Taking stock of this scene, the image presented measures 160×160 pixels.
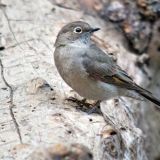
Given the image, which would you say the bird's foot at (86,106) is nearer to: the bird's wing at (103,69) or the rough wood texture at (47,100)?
the rough wood texture at (47,100)

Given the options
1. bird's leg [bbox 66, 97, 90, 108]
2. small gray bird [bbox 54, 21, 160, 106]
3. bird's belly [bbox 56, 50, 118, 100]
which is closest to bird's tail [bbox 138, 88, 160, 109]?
small gray bird [bbox 54, 21, 160, 106]

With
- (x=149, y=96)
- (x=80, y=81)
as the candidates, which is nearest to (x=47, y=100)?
(x=80, y=81)

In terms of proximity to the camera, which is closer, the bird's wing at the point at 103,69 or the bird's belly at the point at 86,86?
the bird's belly at the point at 86,86

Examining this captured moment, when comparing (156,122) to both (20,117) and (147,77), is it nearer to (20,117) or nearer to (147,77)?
(147,77)

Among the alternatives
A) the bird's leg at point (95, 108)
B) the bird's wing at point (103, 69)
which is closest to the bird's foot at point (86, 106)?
the bird's leg at point (95, 108)

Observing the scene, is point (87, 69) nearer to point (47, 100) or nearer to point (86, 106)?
point (86, 106)

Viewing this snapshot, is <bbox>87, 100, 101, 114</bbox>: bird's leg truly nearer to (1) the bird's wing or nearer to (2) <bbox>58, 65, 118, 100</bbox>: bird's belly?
(2) <bbox>58, 65, 118, 100</bbox>: bird's belly
